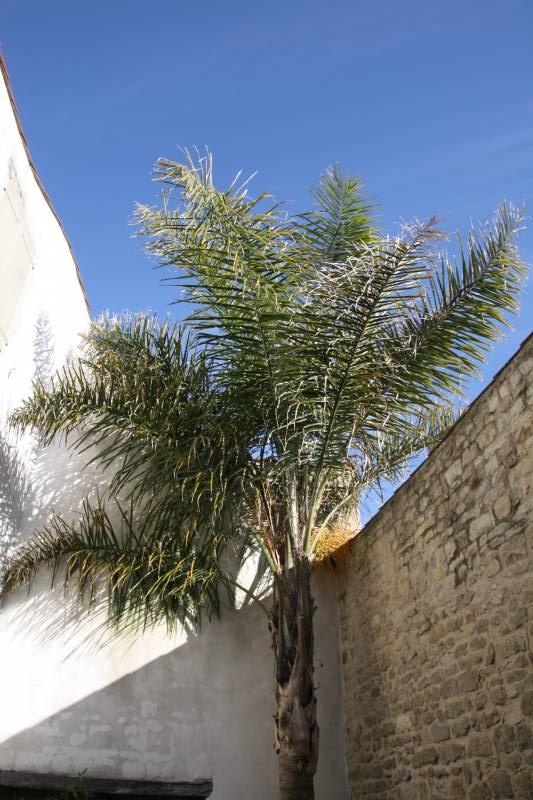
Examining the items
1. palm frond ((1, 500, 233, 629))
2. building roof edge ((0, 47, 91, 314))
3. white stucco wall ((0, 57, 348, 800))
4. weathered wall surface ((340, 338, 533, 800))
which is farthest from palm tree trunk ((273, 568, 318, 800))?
building roof edge ((0, 47, 91, 314))

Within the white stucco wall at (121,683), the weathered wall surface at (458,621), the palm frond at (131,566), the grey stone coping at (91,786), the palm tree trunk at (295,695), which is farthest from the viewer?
the white stucco wall at (121,683)

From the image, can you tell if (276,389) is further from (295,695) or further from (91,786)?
(91,786)

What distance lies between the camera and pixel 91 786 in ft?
19.2

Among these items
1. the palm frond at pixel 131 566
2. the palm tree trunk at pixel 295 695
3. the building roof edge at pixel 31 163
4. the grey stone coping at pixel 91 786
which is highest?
the building roof edge at pixel 31 163

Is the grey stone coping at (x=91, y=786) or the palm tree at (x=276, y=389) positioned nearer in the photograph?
the palm tree at (x=276, y=389)

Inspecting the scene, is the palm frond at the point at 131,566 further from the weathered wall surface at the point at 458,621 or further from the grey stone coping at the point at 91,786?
the weathered wall surface at the point at 458,621

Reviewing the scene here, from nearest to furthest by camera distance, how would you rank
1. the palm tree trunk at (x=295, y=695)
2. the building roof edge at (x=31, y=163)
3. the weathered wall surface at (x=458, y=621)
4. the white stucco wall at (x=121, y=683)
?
the weathered wall surface at (x=458, y=621), the palm tree trunk at (x=295, y=695), the white stucco wall at (x=121, y=683), the building roof edge at (x=31, y=163)

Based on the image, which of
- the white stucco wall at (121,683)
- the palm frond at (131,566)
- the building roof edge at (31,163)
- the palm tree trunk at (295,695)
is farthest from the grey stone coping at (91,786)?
the building roof edge at (31,163)

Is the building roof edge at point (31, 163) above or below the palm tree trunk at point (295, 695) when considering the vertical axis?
above

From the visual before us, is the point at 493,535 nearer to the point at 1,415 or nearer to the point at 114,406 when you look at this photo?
the point at 114,406

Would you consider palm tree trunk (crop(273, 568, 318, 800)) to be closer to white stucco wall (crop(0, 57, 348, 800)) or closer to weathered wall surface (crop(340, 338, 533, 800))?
weathered wall surface (crop(340, 338, 533, 800))

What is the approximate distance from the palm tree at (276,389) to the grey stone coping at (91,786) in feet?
4.45

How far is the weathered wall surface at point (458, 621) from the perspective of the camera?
3.74 metres

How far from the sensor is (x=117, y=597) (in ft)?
21.1
